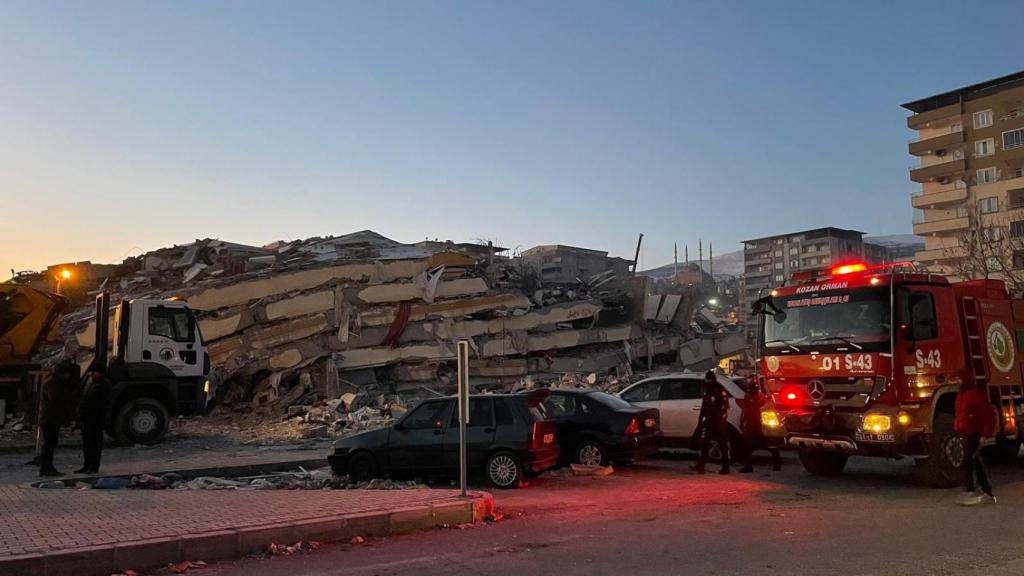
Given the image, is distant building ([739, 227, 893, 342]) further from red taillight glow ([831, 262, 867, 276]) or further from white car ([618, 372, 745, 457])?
red taillight glow ([831, 262, 867, 276])

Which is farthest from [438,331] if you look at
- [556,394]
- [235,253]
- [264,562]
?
[264,562]

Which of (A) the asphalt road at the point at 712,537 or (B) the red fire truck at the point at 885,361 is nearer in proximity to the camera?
(A) the asphalt road at the point at 712,537

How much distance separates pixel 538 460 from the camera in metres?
10.8

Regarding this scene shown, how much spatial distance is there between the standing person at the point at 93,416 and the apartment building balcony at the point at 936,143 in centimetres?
7226

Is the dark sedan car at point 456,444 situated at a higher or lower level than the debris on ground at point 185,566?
higher

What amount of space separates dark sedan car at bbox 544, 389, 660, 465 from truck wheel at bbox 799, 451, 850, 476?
2.36 meters

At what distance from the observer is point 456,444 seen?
36.3 feet

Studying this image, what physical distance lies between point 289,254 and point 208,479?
1537 centimetres

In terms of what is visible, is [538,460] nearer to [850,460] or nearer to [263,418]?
[850,460]

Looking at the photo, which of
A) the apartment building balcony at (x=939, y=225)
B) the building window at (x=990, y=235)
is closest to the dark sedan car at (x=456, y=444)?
the building window at (x=990, y=235)

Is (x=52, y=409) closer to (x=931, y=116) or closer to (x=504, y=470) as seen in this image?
(x=504, y=470)

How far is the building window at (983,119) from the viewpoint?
64.9 meters

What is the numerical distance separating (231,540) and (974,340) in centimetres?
1006

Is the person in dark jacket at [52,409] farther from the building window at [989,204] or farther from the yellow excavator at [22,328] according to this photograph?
the building window at [989,204]
